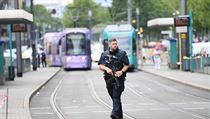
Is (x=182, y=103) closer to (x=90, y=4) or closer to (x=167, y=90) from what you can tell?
(x=167, y=90)

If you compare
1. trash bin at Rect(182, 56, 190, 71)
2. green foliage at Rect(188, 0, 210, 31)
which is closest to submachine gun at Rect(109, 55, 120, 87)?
trash bin at Rect(182, 56, 190, 71)

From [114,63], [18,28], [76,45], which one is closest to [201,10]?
[76,45]

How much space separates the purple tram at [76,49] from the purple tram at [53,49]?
29.8 ft

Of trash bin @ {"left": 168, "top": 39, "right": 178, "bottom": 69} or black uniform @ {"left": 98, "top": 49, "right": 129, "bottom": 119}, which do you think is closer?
black uniform @ {"left": 98, "top": 49, "right": 129, "bottom": 119}

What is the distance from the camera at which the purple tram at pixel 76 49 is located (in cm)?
5662

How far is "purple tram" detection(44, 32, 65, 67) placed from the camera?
67781 millimetres

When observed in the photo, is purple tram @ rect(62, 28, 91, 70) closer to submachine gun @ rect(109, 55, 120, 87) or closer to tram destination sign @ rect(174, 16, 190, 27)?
tram destination sign @ rect(174, 16, 190, 27)

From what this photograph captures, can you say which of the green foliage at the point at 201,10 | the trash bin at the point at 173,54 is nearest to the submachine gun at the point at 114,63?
the trash bin at the point at 173,54

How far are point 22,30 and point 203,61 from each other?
38.3 ft

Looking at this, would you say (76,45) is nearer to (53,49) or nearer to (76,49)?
(76,49)

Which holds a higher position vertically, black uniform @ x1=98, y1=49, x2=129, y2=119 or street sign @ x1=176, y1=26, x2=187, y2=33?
street sign @ x1=176, y1=26, x2=187, y2=33

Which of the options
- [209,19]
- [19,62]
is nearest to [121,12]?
[209,19]

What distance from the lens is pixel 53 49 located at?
69938 millimetres

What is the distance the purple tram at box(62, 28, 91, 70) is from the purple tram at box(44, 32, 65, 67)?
29.8 feet
